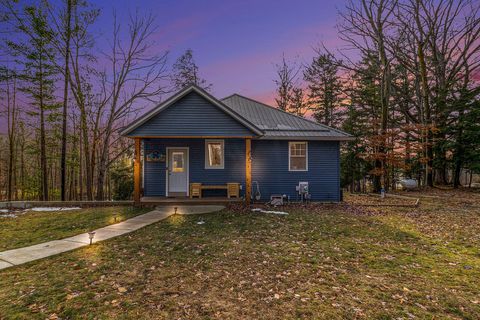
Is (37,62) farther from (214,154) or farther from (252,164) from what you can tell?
(252,164)

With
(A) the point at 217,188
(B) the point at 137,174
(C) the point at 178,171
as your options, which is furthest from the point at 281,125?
(B) the point at 137,174

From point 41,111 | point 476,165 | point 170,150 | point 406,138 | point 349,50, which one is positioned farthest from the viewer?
point 406,138

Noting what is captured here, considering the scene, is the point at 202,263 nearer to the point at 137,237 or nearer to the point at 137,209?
the point at 137,237

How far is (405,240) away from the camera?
6133mm

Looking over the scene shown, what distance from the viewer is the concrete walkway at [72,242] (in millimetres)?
4738

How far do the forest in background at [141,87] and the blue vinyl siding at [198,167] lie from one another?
5265 millimetres

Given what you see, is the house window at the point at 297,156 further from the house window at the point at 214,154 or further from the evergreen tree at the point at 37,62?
the evergreen tree at the point at 37,62

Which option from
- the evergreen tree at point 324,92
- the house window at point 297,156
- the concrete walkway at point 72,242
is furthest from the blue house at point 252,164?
the evergreen tree at point 324,92

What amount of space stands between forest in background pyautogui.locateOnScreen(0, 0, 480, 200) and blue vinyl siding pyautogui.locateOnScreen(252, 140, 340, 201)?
490cm

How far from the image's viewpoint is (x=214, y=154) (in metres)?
11.7

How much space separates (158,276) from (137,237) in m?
2.54

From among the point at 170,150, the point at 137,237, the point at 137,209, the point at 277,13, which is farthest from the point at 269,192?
the point at 277,13

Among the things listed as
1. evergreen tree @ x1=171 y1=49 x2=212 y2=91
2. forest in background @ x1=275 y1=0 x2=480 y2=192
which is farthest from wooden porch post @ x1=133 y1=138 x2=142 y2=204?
evergreen tree @ x1=171 y1=49 x2=212 y2=91

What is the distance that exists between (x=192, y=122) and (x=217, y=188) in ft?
10.8
